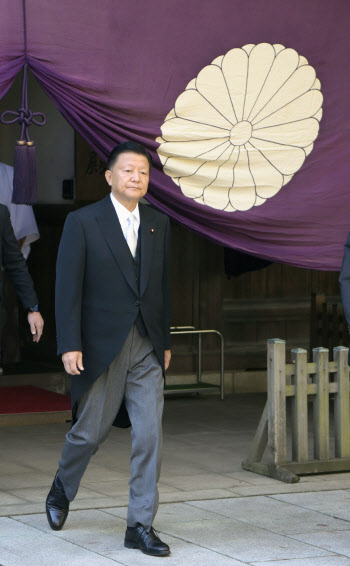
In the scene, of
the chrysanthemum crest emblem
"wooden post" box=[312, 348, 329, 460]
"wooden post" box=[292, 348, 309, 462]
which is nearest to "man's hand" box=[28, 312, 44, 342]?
the chrysanthemum crest emblem

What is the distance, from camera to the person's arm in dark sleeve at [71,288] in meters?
5.02

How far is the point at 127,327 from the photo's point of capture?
5078 millimetres

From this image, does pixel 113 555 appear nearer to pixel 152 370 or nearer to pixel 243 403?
pixel 152 370

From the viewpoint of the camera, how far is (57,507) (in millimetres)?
5277

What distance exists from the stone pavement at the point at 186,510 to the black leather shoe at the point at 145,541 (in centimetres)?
4

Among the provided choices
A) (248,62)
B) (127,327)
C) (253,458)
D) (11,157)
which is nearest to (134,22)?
(248,62)

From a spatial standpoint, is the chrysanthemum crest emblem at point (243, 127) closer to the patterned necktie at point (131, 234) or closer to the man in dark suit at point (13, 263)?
the man in dark suit at point (13, 263)

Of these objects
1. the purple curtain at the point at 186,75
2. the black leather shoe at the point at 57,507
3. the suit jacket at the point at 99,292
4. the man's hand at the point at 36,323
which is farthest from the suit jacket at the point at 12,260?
the black leather shoe at the point at 57,507

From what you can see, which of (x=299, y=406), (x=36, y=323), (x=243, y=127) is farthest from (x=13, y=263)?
(x=299, y=406)

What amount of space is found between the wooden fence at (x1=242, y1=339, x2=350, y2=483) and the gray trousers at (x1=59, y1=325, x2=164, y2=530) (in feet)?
5.64

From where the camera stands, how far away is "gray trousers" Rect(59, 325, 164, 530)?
4992 mm

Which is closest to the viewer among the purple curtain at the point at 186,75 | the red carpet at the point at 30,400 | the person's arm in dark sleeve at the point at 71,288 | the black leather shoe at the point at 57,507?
the person's arm in dark sleeve at the point at 71,288

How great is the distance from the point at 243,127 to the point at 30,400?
350 cm

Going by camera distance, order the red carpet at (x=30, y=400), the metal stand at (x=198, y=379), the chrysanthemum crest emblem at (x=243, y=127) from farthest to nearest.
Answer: the metal stand at (x=198, y=379) → the red carpet at (x=30, y=400) → the chrysanthemum crest emblem at (x=243, y=127)
